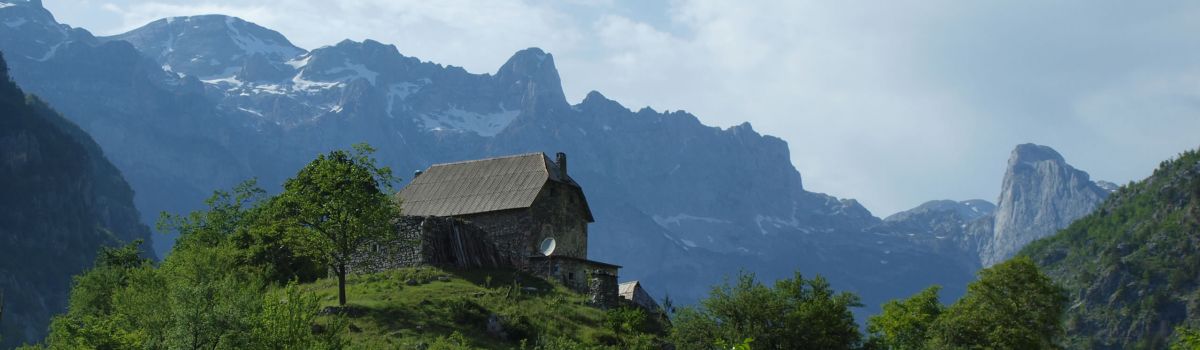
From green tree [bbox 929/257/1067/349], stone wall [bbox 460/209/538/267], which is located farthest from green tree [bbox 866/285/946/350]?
stone wall [bbox 460/209/538/267]

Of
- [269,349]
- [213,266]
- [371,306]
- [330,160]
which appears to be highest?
[330,160]

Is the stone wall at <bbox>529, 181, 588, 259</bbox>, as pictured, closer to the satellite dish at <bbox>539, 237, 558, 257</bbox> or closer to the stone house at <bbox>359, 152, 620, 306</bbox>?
the stone house at <bbox>359, 152, 620, 306</bbox>

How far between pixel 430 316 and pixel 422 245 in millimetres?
12200

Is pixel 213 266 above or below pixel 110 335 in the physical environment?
above

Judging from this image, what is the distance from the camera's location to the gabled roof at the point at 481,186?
8069cm

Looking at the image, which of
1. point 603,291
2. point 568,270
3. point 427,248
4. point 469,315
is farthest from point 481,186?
point 469,315

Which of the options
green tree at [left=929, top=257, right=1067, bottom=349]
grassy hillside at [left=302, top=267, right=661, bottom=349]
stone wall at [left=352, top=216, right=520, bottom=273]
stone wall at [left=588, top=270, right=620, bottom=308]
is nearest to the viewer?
grassy hillside at [left=302, top=267, right=661, bottom=349]

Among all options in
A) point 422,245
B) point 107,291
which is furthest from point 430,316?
point 107,291

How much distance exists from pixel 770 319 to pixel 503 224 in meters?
23.4

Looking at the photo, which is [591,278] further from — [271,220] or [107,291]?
[107,291]

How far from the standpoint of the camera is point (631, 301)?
7281 cm

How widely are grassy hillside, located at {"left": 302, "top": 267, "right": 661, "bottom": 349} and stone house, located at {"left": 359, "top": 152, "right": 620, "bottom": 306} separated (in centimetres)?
171

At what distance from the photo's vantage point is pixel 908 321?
7762 centimetres

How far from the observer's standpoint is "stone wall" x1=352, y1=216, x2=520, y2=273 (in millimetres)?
73250
